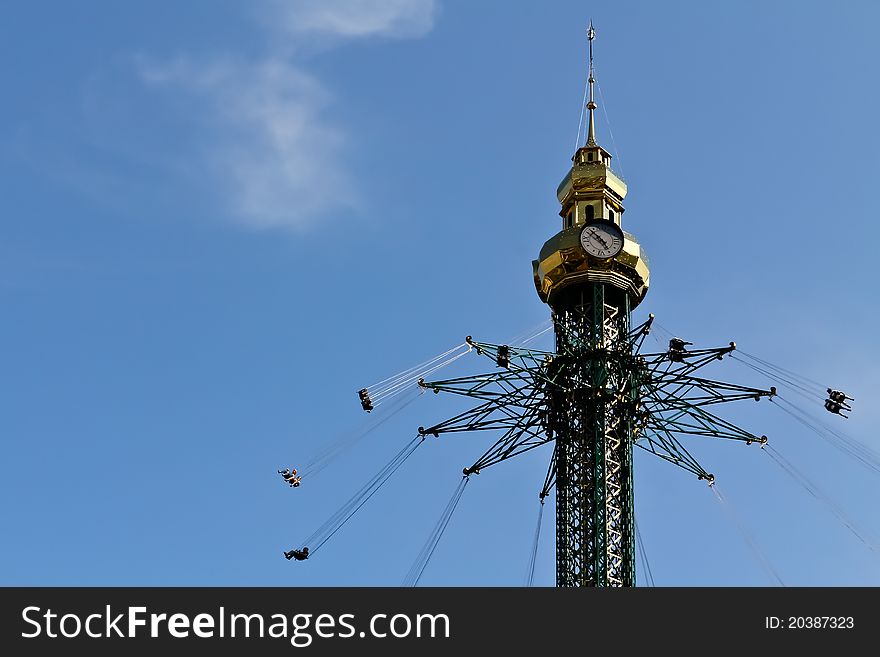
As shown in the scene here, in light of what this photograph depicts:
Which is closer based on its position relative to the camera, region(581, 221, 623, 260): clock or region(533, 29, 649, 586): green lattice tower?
region(533, 29, 649, 586): green lattice tower

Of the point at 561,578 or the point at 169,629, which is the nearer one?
the point at 169,629

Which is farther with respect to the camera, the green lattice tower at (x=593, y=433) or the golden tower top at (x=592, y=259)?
the golden tower top at (x=592, y=259)

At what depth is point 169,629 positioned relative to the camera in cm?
5825

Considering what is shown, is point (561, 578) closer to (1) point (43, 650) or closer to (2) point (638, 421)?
(2) point (638, 421)

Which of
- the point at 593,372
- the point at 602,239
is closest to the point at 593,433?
the point at 593,372

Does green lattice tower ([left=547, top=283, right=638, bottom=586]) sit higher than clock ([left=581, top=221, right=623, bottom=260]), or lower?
lower

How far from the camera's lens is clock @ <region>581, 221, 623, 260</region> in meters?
90.1

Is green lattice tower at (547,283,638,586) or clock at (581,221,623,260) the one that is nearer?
green lattice tower at (547,283,638,586)

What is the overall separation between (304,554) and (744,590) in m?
26.6

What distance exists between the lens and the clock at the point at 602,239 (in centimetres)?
9006

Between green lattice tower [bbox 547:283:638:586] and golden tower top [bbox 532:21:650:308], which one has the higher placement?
golden tower top [bbox 532:21:650:308]

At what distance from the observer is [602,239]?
90.4 metres

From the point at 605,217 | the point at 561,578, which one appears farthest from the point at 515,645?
the point at 605,217

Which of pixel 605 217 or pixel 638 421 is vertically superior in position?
pixel 605 217
